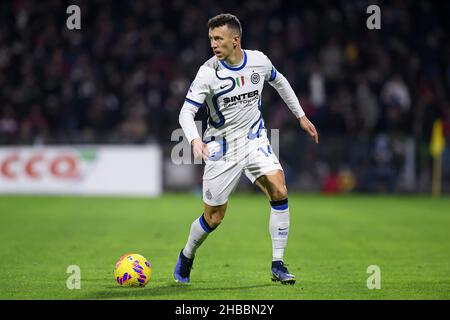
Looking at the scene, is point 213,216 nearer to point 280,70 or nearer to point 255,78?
point 255,78

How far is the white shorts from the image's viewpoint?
8.34 m

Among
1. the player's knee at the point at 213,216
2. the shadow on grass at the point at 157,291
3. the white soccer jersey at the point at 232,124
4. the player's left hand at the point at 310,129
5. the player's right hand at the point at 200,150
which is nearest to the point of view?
the shadow on grass at the point at 157,291

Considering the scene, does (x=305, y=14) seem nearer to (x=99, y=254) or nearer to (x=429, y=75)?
(x=429, y=75)

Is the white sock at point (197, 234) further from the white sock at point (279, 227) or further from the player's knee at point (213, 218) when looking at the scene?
the white sock at point (279, 227)

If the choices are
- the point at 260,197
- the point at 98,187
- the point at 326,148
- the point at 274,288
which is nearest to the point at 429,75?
the point at 326,148

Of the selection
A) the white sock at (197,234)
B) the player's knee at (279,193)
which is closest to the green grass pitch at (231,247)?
the white sock at (197,234)

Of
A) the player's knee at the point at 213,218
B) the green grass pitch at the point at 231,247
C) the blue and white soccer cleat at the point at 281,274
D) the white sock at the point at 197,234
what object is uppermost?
the player's knee at the point at 213,218

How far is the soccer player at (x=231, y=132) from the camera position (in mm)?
8219

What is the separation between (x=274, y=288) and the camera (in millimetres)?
7965

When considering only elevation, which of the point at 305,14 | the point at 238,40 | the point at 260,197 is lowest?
the point at 260,197

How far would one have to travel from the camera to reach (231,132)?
8461 mm

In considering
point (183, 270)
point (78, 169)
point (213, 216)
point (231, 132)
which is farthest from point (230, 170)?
point (78, 169)

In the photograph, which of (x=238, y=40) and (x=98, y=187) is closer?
(x=238, y=40)
